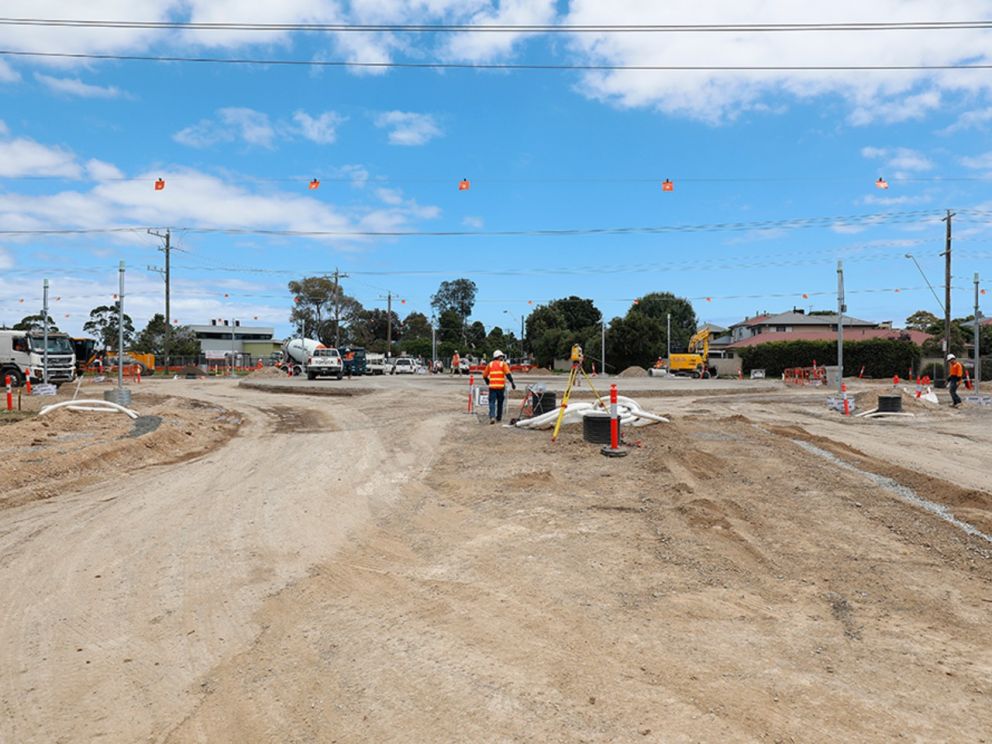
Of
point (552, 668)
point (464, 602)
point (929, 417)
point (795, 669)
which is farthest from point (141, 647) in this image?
point (929, 417)

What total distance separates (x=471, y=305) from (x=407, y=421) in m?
119

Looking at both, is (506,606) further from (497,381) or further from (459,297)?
(459,297)

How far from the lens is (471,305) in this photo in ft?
449

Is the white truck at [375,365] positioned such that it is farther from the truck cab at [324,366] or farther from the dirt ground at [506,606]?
the dirt ground at [506,606]

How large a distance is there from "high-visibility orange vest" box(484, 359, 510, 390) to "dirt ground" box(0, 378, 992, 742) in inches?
220

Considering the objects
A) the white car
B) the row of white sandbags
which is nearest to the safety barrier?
the row of white sandbags

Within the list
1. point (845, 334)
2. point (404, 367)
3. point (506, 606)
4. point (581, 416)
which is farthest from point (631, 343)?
point (506, 606)

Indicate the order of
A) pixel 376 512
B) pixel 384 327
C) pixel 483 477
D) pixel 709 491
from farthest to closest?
1. pixel 384 327
2. pixel 483 477
3. pixel 709 491
4. pixel 376 512

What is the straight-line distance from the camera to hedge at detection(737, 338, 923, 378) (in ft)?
185

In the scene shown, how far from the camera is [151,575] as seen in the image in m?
5.70

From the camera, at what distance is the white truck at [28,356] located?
3045cm

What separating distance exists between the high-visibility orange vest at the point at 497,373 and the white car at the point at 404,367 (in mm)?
51858

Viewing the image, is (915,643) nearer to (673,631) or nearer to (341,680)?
(673,631)

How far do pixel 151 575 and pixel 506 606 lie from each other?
9.93ft
